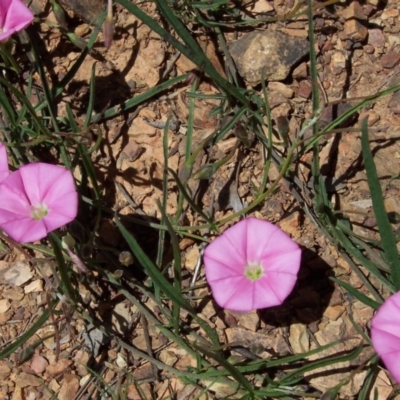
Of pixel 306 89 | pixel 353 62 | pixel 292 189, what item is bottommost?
pixel 292 189

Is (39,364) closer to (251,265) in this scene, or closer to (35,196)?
(35,196)

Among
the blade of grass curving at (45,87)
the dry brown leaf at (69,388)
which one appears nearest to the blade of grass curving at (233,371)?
the dry brown leaf at (69,388)

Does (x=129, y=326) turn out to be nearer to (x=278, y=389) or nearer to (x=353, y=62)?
(x=278, y=389)

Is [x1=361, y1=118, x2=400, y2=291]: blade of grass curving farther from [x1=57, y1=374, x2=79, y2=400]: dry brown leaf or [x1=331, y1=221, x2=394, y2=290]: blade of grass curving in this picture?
[x1=57, y1=374, x2=79, y2=400]: dry brown leaf

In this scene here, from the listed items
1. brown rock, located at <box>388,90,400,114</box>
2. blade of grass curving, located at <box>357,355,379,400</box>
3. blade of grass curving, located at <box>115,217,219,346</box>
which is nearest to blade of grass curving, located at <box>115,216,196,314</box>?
blade of grass curving, located at <box>115,217,219,346</box>

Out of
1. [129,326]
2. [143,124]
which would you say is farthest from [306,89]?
[129,326]

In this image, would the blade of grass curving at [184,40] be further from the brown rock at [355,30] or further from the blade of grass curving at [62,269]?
the blade of grass curving at [62,269]
